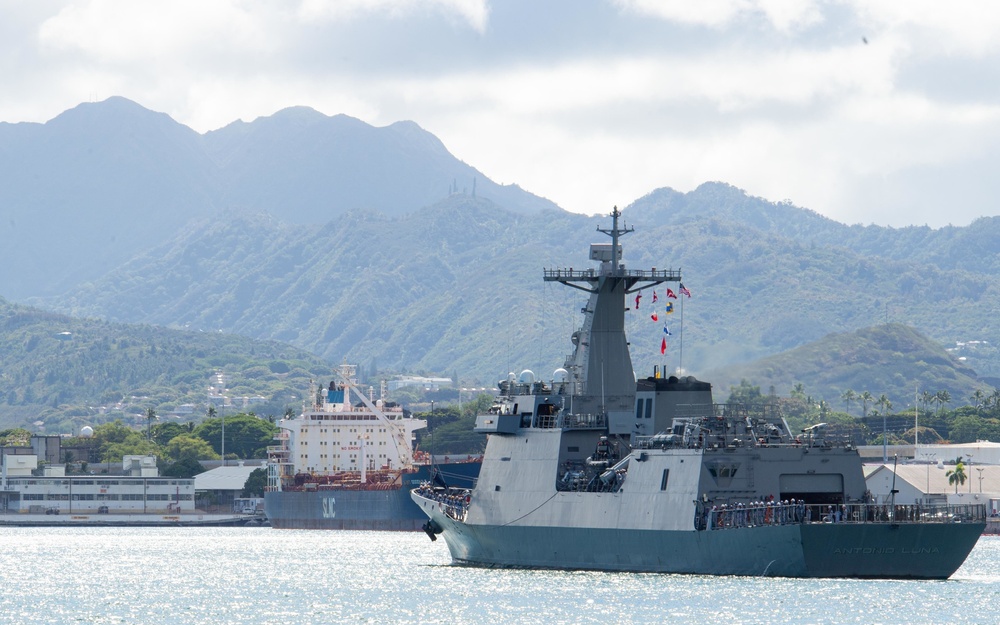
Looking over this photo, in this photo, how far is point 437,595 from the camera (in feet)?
185

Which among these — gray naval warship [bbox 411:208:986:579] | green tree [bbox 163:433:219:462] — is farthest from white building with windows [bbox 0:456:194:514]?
gray naval warship [bbox 411:208:986:579]

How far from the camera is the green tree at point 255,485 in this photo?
160m

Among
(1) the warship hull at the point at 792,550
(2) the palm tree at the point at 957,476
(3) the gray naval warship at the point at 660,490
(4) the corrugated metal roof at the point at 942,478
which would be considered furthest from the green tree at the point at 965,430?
(1) the warship hull at the point at 792,550

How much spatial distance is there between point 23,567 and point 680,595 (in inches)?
1351

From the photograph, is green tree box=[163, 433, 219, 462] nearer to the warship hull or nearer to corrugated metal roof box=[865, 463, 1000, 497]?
corrugated metal roof box=[865, 463, 1000, 497]

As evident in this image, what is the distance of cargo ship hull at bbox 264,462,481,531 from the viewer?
12331 centimetres

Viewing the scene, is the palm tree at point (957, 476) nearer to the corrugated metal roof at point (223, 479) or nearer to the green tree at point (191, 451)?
the corrugated metal roof at point (223, 479)

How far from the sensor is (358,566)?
73.7 metres

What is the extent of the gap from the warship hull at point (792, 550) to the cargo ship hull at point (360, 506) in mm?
60746

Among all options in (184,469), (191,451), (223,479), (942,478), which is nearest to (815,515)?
(942,478)

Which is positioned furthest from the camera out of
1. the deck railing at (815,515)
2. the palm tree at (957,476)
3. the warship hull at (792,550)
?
the palm tree at (957,476)

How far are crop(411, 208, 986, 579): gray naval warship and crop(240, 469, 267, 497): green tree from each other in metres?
93.1

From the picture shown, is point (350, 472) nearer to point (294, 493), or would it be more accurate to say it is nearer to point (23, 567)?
point (294, 493)

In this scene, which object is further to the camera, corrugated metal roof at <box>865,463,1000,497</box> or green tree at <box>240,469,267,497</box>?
green tree at <box>240,469,267,497</box>
